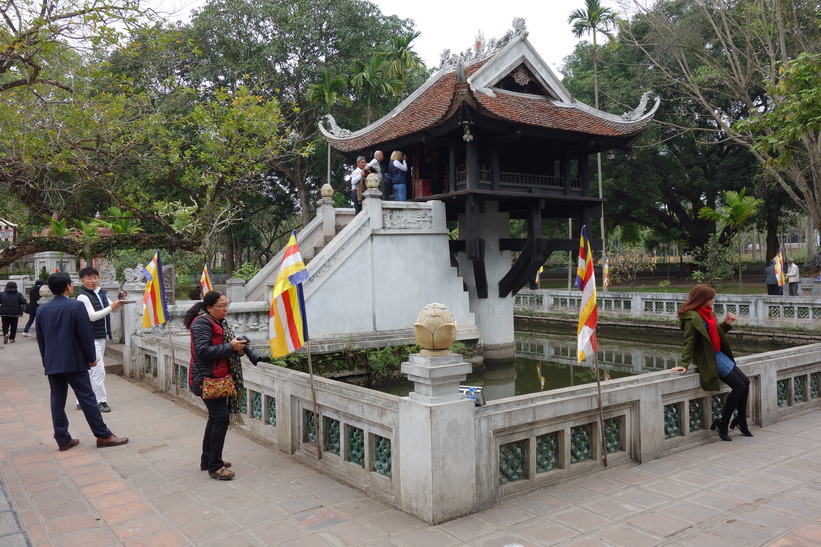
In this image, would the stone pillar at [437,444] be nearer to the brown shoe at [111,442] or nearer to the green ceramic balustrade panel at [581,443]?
the green ceramic balustrade panel at [581,443]

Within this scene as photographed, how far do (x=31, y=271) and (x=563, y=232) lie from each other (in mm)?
32902

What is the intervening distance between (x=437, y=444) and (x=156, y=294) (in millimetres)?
6546

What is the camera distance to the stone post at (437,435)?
4223mm

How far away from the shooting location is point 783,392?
7.30 metres

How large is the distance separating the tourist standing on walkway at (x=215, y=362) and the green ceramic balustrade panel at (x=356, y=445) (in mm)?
1067

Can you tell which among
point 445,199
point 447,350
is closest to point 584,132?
point 445,199

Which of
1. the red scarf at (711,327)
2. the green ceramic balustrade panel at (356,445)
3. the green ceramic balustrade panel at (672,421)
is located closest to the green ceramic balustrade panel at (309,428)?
the green ceramic balustrade panel at (356,445)

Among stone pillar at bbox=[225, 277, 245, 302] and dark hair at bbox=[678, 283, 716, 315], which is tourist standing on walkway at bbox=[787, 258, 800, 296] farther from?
stone pillar at bbox=[225, 277, 245, 302]

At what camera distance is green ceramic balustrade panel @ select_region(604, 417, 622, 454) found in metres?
5.50

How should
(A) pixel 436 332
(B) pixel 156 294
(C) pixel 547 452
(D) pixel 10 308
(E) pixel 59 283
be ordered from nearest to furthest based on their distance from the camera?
(A) pixel 436 332
(C) pixel 547 452
(E) pixel 59 283
(B) pixel 156 294
(D) pixel 10 308

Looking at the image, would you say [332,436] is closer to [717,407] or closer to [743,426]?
[717,407]

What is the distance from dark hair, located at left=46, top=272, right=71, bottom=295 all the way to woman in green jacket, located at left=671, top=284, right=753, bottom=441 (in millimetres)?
6338

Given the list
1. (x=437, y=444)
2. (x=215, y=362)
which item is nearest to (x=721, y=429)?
(x=437, y=444)

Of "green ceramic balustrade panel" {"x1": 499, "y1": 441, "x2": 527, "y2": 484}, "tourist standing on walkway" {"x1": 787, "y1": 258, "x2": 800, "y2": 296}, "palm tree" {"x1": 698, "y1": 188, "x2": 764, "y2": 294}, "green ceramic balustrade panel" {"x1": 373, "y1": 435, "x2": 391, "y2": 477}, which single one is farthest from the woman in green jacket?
"palm tree" {"x1": 698, "y1": 188, "x2": 764, "y2": 294}
